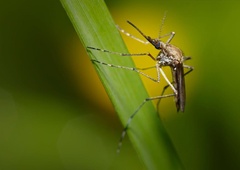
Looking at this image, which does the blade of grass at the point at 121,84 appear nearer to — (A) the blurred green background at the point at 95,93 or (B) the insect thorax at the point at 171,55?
(B) the insect thorax at the point at 171,55

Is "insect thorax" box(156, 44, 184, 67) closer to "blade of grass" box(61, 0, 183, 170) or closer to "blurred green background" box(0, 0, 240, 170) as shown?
"blurred green background" box(0, 0, 240, 170)

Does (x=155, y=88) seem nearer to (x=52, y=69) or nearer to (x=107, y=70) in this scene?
(x=52, y=69)

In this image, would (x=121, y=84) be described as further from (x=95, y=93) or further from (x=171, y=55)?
(x=95, y=93)

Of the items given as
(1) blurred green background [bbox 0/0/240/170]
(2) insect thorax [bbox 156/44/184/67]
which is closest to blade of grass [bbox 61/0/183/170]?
(2) insect thorax [bbox 156/44/184/67]

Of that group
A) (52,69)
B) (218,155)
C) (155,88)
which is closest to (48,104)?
(52,69)

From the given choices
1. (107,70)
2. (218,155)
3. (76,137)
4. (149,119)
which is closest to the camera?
(107,70)

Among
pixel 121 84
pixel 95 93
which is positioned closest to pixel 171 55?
pixel 95 93
